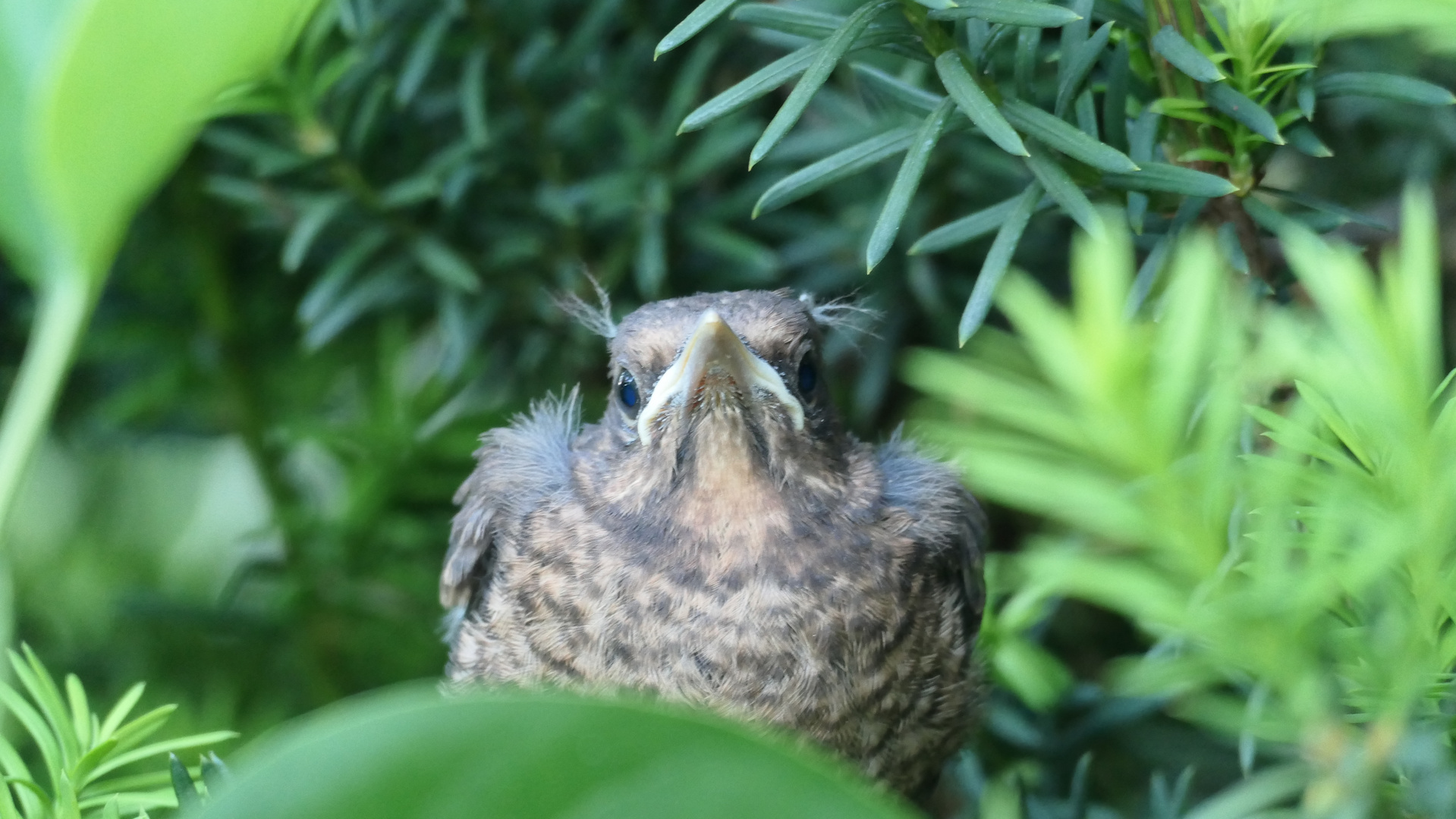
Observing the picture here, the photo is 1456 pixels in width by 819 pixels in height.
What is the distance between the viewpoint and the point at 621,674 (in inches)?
35.6

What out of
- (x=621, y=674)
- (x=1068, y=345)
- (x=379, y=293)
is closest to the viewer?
(x=1068, y=345)

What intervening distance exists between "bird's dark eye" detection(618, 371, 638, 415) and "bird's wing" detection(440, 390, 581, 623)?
0.32ft

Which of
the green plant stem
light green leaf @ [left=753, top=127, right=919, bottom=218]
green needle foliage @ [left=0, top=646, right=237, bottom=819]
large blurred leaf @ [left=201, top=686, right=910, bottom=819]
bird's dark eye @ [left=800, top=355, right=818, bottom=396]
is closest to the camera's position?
large blurred leaf @ [left=201, top=686, right=910, bottom=819]

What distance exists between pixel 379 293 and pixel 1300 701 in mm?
882

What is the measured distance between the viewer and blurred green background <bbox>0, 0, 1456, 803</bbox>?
1013 mm

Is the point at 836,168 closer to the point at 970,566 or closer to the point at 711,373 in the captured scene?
the point at 711,373

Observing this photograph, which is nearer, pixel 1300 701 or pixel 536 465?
pixel 1300 701

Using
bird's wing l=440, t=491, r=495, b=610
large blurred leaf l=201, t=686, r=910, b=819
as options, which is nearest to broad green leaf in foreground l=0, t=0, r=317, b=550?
large blurred leaf l=201, t=686, r=910, b=819

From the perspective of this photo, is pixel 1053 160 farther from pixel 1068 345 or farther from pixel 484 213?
pixel 484 213

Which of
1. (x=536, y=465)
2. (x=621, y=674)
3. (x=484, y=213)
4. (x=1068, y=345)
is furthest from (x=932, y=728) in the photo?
(x=1068, y=345)

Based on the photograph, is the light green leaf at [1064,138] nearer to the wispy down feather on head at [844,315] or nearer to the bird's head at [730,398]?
the bird's head at [730,398]

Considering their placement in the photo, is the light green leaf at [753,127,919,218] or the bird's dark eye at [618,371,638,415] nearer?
the light green leaf at [753,127,919,218]

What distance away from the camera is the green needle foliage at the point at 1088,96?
2.03 ft

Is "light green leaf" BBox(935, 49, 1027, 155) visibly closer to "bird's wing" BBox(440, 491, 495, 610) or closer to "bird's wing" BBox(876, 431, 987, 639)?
"bird's wing" BBox(876, 431, 987, 639)
